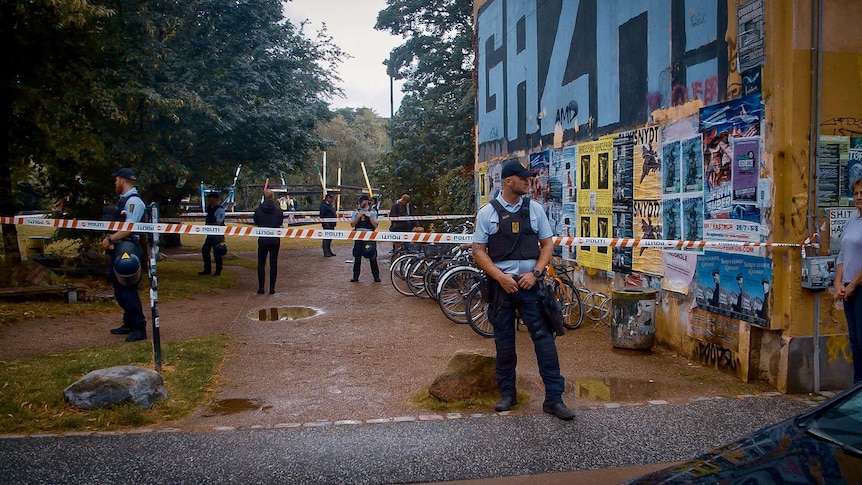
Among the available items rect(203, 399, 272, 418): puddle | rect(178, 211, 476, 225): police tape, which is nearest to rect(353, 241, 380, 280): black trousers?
rect(178, 211, 476, 225): police tape

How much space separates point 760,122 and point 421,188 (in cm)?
1703

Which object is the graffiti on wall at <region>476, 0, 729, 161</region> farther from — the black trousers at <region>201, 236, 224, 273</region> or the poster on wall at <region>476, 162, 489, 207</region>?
the black trousers at <region>201, 236, 224, 273</region>

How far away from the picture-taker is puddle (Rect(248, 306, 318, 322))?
10055mm

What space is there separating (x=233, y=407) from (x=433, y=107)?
1824 cm

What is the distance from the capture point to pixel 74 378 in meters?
6.31

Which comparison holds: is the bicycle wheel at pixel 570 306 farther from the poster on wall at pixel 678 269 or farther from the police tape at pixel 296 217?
the police tape at pixel 296 217

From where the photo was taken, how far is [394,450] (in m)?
4.60

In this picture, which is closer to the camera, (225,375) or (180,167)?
Answer: (225,375)

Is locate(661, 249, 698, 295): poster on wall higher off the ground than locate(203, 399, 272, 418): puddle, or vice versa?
locate(661, 249, 698, 295): poster on wall

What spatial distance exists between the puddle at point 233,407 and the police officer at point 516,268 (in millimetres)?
2005

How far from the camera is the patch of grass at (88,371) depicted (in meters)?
5.19

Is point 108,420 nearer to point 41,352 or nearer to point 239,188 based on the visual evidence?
point 41,352

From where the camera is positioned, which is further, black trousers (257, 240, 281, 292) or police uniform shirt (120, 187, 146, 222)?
A: black trousers (257, 240, 281, 292)

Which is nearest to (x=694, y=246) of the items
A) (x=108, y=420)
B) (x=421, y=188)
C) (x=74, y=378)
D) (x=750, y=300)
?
(x=750, y=300)
